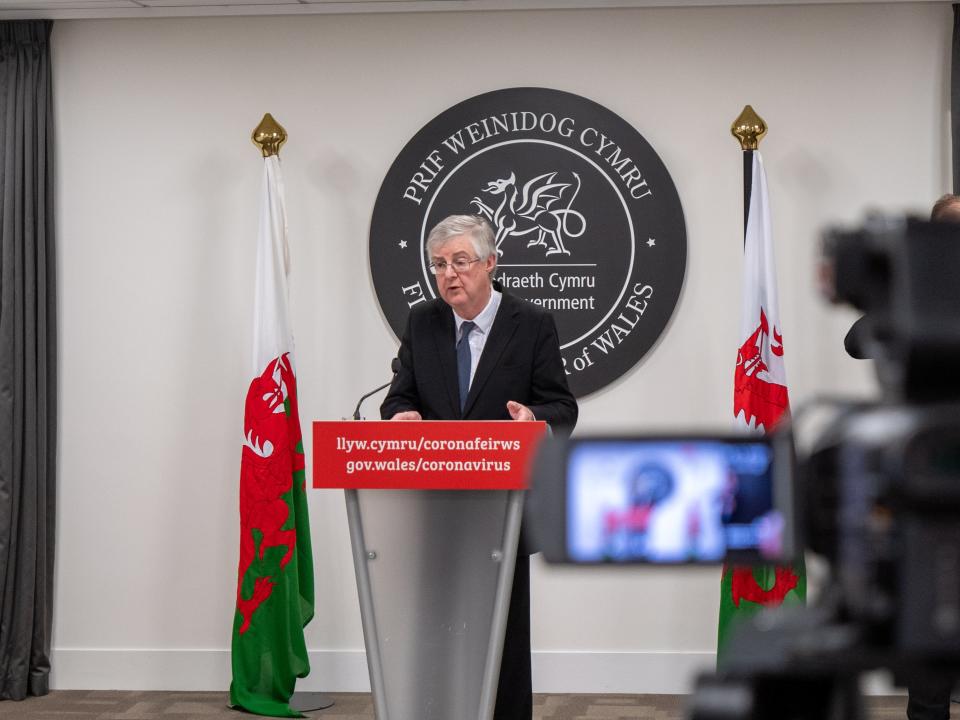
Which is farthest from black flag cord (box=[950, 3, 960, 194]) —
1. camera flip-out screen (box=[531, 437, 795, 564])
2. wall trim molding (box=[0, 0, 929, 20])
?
camera flip-out screen (box=[531, 437, 795, 564])

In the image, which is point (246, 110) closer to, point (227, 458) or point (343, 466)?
point (227, 458)

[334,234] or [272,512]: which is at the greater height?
[334,234]

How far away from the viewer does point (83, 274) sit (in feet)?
15.6

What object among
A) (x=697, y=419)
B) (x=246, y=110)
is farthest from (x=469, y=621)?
(x=246, y=110)

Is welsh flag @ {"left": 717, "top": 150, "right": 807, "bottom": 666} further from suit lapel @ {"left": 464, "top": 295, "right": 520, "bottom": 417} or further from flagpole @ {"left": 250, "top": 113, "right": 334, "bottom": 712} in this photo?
flagpole @ {"left": 250, "top": 113, "right": 334, "bottom": 712}

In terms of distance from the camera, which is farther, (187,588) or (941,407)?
(187,588)

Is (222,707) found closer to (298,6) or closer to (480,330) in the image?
(480,330)

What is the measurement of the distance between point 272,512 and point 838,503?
354 cm

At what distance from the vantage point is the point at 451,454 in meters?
2.83

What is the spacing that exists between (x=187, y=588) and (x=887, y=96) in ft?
10.8

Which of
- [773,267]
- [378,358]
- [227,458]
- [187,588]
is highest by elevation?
[773,267]

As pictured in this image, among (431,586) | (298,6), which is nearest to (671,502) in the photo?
(431,586)

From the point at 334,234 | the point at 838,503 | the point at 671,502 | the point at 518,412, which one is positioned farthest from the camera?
the point at 334,234

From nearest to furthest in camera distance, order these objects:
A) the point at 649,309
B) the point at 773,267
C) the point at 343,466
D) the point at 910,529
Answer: the point at 910,529
the point at 343,466
the point at 773,267
the point at 649,309
